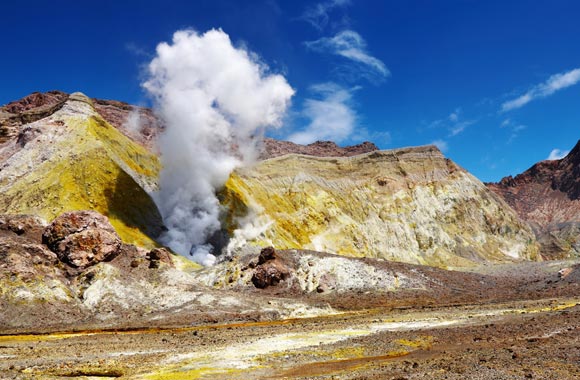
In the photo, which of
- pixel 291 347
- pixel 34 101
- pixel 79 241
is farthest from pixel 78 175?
pixel 34 101

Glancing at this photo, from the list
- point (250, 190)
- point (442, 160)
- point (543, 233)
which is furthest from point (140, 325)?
point (543, 233)

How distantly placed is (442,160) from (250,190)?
71.4 meters

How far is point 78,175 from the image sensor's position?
92625mm

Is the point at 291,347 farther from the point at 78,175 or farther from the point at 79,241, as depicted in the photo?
the point at 78,175

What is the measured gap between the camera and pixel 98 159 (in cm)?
9875

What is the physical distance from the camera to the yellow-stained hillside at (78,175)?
283 feet

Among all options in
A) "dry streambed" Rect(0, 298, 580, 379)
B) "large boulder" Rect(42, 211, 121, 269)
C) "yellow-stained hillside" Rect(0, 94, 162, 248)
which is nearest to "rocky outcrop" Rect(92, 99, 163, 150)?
"yellow-stained hillside" Rect(0, 94, 162, 248)

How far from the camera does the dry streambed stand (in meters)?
25.0

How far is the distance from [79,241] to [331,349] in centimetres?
4139

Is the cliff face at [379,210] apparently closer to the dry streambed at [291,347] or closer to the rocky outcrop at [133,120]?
the rocky outcrop at [133,120]

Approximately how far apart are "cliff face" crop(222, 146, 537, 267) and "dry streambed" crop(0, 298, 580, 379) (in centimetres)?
6197

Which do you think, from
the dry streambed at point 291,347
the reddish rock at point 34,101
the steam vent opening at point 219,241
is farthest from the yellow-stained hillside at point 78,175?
the reddish rock at point 34,101

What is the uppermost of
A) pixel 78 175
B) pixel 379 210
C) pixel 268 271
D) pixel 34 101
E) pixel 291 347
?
pixel 34 101

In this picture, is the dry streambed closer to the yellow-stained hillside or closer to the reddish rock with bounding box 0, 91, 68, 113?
the yellow-stained hillside
